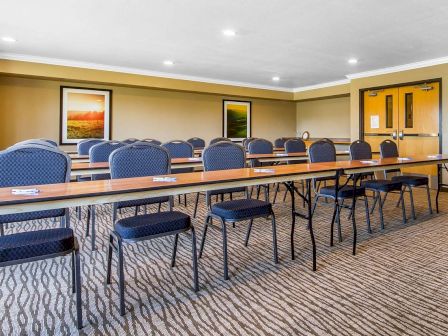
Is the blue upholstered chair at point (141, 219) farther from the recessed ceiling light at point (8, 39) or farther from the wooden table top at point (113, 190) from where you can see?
the recessed ceiling light at point (8, 39)

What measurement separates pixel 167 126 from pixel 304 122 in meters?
4.62

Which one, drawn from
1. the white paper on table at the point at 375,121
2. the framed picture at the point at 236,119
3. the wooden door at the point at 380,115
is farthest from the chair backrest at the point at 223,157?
the framed picture at the point at 236,119

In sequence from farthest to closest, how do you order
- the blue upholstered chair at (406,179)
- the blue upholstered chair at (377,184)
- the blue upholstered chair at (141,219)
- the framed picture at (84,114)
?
1. the framed picture at (84,114)
2. the blue upholstered chair at (406,179)
3. the blue upholstered chair at (377,184)
4. the blue upholstered chair at (141,219)

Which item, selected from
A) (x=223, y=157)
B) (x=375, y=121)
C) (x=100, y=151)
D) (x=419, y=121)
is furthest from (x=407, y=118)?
(x=100, y=151)

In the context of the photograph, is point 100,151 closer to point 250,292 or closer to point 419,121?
point 250,292

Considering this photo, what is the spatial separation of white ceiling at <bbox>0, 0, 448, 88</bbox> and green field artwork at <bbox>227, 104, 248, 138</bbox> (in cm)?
222

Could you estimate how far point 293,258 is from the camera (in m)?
2.68

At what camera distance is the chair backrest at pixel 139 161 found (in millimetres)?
2400

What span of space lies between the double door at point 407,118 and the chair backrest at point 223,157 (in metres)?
5.16

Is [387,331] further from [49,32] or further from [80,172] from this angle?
[49,32]

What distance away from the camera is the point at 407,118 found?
270 inches

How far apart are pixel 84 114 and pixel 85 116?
5cm

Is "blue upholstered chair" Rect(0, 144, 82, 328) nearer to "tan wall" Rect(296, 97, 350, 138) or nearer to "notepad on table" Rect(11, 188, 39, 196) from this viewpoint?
"notepad on table" Rect(11, 188, 39, 196)

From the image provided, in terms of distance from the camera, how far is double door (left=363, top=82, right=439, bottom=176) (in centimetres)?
638
